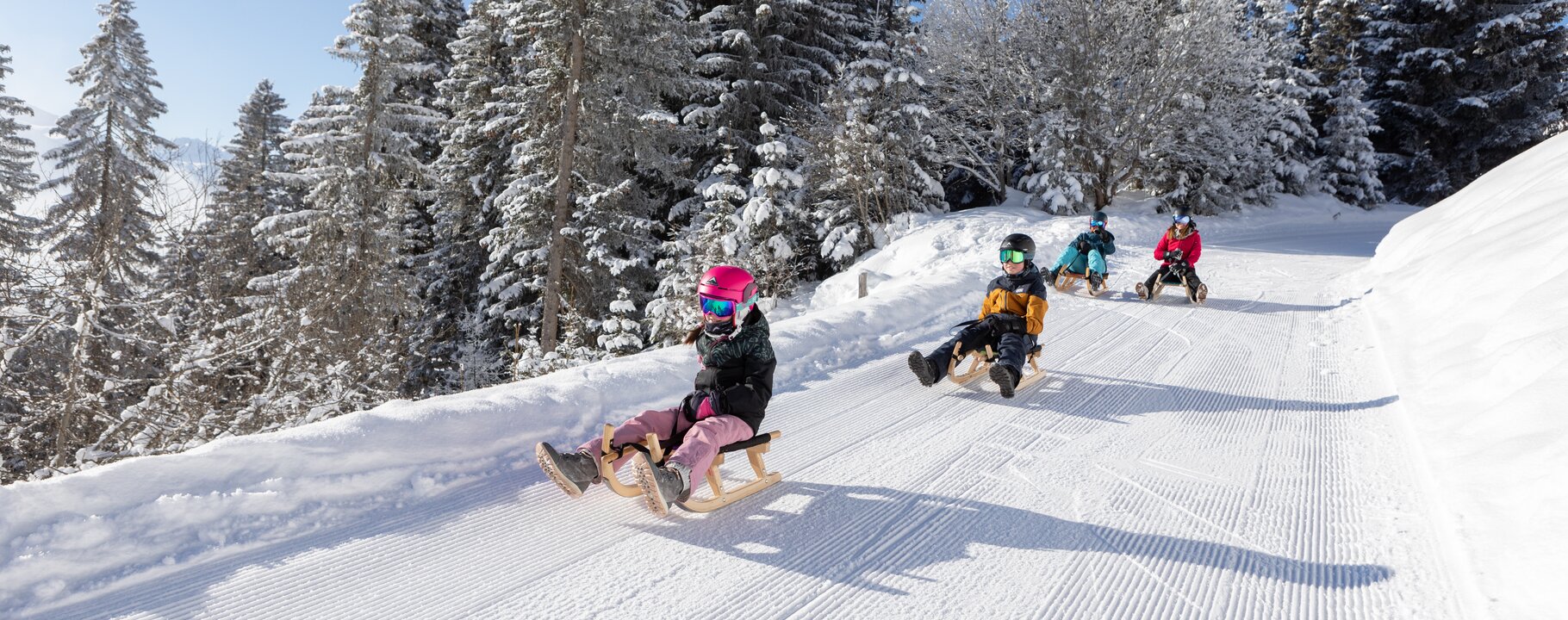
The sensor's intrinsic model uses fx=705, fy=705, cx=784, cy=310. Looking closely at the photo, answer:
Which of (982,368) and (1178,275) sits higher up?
(1178,275)

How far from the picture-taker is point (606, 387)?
172 inches

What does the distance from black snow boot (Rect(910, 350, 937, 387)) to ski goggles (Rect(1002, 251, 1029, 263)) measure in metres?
Answer: 1.16

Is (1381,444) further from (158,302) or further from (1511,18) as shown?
(1511,18)

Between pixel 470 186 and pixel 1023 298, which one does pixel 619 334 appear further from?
pixel 470 186

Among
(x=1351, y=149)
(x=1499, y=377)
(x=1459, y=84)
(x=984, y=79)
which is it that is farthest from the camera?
(x=1459, y=84)

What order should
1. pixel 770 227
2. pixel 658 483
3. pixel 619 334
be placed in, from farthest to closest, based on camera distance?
1. pixel 770 227
2. pixel 619 334
3. pixel 658 483

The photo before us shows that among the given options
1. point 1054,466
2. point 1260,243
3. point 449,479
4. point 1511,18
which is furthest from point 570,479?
point 1511,18

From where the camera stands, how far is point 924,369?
5074 millimetres

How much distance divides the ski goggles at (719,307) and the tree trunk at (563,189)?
1166 cm

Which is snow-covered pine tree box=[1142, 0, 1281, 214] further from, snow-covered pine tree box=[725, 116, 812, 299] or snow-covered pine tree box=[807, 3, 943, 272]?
snow-covered pine tree box=[725, 116, 812, 299]

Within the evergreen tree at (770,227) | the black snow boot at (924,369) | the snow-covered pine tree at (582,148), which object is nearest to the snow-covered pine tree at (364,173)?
the snow-covered pine tree at (582,148)

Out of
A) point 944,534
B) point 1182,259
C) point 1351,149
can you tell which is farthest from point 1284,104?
point 944,534

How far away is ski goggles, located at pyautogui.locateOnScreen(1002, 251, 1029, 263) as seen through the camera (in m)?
5.55

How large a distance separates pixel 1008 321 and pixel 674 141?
13.0 m
